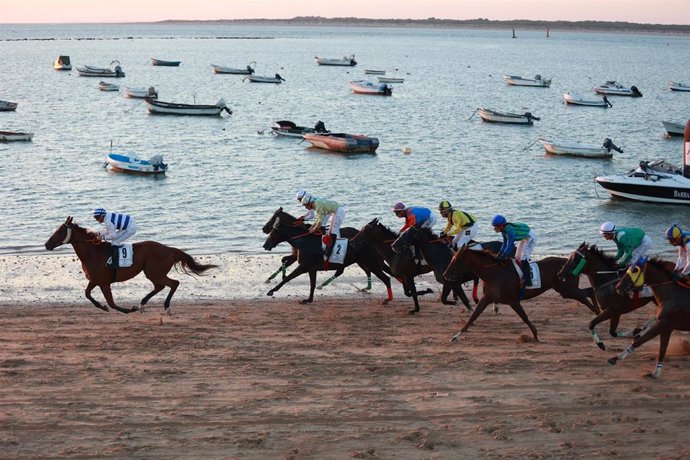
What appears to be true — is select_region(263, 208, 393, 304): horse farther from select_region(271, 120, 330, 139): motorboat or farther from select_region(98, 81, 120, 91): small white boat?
select_region(98, 81, 120, 91): small white boat

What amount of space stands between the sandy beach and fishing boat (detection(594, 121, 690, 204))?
1905cm

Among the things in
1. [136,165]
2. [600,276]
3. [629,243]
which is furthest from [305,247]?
[136,165]

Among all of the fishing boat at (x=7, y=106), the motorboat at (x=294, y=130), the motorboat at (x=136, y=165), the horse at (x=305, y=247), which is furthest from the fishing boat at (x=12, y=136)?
the horse at (x=305, y=247)

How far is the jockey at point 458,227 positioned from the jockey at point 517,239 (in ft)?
5.30

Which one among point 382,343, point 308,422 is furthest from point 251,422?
point 382,343

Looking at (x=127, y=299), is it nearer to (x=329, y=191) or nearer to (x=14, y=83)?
(x=329, y=191)

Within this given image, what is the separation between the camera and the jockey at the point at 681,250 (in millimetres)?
15094

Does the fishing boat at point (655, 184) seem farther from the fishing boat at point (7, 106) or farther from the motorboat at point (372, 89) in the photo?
the motorboat at point (372, 89)

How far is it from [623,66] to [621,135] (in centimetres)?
11884

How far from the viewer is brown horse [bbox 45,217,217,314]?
18984 mm

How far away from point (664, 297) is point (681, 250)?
0.92 metres

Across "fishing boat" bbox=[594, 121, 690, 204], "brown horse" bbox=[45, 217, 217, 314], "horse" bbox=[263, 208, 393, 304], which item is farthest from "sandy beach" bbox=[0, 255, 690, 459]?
"fishing boat" bbox=[594, 121, 690, 204]

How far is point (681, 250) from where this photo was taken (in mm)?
15539

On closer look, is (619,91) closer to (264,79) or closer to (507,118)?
(507,118)
